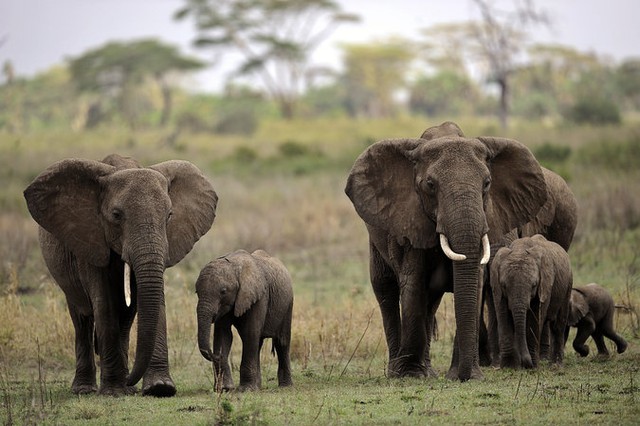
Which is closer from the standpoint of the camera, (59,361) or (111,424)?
(111,424)

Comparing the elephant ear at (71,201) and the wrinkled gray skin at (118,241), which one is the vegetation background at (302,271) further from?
the elephant ear at (71,201)

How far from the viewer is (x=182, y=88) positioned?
288 ft

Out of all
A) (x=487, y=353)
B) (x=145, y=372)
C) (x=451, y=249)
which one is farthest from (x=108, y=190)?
(x=487, y=353)

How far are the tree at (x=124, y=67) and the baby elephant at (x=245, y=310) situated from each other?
149 ft

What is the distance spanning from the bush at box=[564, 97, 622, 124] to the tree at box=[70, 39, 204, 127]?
2128 cm

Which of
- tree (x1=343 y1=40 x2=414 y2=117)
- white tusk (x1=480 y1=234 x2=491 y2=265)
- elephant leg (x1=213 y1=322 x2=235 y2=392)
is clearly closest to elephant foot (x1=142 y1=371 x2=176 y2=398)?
elephant leg (x1=213 y1=322 x2=235 y2=392)

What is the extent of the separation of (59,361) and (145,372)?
3077 millimetres

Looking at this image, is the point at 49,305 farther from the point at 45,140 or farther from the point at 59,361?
the point at 45,140

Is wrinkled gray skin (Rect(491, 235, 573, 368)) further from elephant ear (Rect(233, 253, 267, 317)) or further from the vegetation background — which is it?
elephant ear (Rect(233, 253, 267, 317))

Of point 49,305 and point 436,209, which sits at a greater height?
point 436,209

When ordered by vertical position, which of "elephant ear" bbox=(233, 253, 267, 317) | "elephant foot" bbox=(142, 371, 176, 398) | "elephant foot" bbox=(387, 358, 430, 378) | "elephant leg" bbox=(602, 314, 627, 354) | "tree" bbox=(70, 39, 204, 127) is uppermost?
"tree" bbox=(70, 39, 204, 127)

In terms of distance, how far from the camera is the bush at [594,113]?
41562 mm

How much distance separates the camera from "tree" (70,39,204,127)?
5672cm

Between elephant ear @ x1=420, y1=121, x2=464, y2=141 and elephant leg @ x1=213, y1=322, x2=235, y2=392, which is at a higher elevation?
elephant ear @ x1=420, y1=121, x2=464, y2=141
